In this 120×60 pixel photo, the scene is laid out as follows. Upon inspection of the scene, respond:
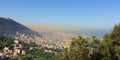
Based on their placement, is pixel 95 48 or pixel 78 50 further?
pixel 95 48

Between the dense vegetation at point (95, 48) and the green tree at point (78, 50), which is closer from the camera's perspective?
the green tree at point (78, 50)

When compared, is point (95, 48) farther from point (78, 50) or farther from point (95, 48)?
point (78, 50)

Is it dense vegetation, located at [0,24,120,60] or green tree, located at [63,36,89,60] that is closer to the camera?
green tree, located at [63,36,89,60]

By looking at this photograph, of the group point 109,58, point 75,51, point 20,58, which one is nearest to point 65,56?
point 75,51

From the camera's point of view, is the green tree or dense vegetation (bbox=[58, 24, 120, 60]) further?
dense vegetation (bbox=[58, 24, 120, 60])

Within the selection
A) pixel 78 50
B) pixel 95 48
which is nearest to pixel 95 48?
pixel 95 48

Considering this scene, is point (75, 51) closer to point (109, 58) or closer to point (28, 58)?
point (109, 58)

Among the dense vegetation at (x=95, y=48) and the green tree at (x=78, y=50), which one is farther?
the dense vegetation at (x=95, y=48)

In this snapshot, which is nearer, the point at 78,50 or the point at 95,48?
the point at 78,50
